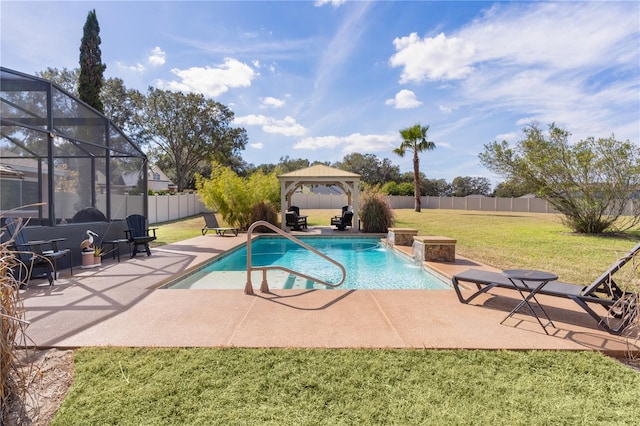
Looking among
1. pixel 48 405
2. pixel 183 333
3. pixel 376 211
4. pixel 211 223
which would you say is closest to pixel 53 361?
pixel 48 405

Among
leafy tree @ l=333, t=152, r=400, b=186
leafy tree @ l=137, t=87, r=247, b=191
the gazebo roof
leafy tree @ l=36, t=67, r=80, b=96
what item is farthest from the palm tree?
leafy tree @ l=36, t=67, r=80, b=96

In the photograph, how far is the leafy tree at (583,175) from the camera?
13016 millimetres

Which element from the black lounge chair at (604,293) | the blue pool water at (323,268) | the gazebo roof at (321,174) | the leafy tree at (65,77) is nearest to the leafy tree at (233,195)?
the gazebo roof at (321,174)

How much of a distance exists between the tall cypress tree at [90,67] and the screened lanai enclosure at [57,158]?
621 centimetres

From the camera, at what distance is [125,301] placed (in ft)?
15.0

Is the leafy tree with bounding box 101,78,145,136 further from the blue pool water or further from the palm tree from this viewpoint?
the blue pool water

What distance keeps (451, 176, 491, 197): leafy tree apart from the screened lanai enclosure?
184 ft

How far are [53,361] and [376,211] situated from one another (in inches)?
499

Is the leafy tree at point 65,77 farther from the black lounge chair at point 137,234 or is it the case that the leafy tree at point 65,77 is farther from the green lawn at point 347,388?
the green lawn at point 347,388

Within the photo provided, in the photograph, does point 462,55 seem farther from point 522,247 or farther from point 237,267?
point 237,267

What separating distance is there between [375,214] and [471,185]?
167ft

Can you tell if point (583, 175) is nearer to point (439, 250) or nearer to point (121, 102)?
point (439, 250)

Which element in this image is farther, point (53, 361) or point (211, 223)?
point (211, 223)

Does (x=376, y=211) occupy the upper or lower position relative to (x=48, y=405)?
upper
